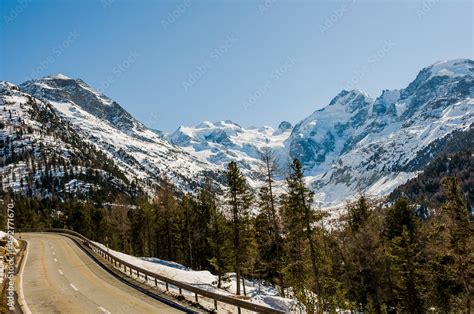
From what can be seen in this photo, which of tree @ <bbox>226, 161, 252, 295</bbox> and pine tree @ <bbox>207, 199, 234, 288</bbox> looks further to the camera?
pine tree @ <bbox>207, 199, 234, 288</bbox>

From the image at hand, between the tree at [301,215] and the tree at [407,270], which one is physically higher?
the tree at [301,215]

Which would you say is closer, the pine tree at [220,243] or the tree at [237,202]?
the tree at [237,202]

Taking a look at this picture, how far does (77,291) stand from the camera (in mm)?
23578

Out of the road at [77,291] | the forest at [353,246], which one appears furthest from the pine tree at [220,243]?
the road at [77,291]

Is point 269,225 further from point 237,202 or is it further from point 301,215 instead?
point 301,215

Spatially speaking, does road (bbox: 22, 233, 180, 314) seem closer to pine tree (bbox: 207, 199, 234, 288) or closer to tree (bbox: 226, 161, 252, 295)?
tree (bbox: 226, 161, 252, 295)

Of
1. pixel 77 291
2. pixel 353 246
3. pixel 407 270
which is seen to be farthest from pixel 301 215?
pixel 77 291

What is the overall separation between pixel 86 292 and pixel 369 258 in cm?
2866

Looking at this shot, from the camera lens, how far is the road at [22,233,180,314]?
1911 cm

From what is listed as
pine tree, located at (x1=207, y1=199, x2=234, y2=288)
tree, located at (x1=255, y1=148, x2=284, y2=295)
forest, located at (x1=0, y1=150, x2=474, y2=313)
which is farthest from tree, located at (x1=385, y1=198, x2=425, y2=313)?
pine tree, located at (x1=207, y1=199, x2=234, y2=288)

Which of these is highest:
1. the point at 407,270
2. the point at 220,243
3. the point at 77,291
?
the point at 220,243

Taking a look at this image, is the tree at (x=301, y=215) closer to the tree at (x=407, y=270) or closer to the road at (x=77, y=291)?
the tree at (x=407, y=270)

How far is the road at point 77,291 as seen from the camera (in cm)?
1911

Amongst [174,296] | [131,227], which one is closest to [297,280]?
[174,296]
